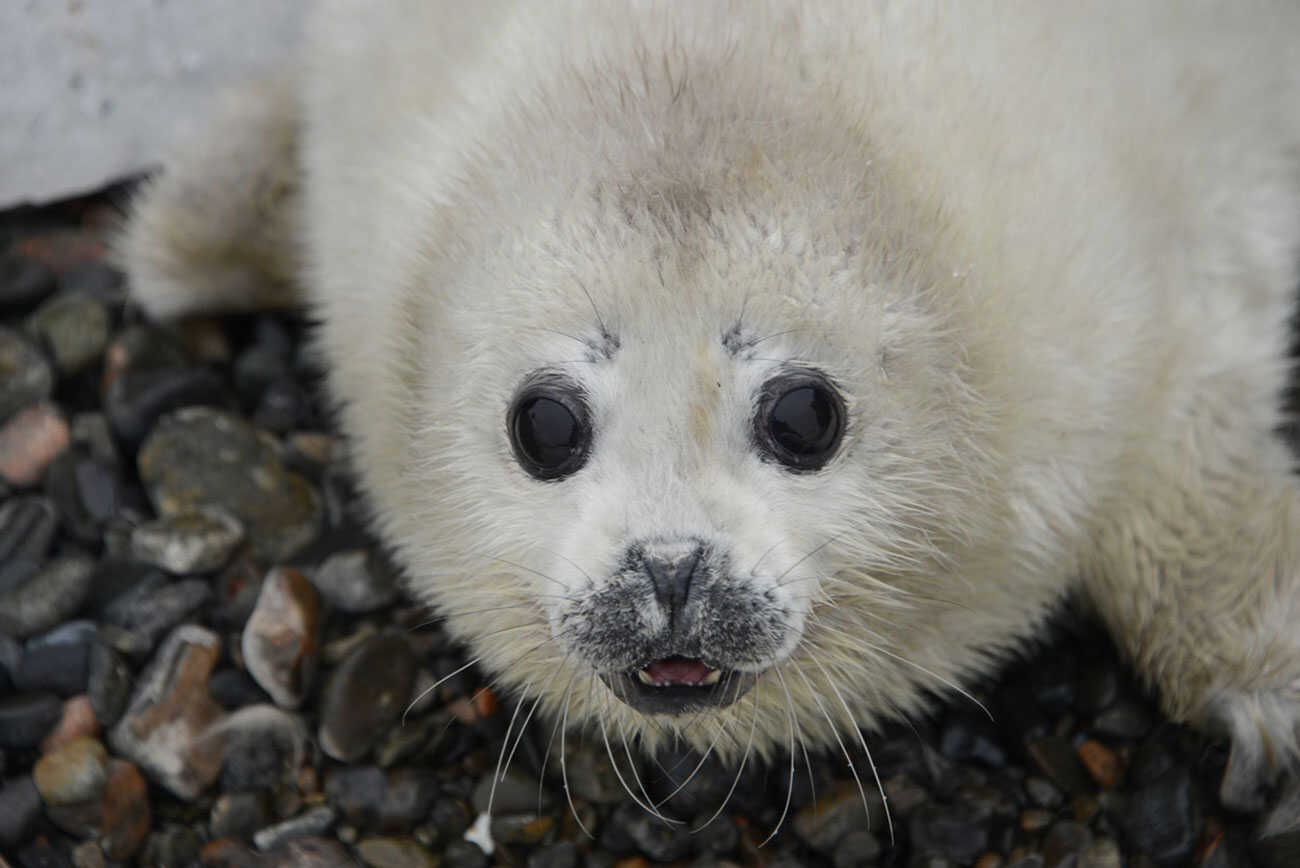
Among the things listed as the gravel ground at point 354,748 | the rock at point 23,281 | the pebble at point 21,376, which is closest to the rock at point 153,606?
the gravel ground at point 354,748

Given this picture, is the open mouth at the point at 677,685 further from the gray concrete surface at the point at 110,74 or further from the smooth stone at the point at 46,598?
the gray concrete surface at the point at 110,74

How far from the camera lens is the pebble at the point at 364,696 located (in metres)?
2.43

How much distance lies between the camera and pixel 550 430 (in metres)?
2.02

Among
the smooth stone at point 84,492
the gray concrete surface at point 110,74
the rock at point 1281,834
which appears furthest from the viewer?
the gray concrete surface at point 110,74

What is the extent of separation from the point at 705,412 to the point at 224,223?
158 centimetres

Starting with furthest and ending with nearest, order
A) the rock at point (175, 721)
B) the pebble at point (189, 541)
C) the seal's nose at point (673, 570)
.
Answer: the pebble at point (189, 541)
the rock at point (175, 721)
the seal's nose at point (673, 570)

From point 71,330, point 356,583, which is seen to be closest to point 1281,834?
point 356,583

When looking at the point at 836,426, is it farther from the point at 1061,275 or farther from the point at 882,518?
the point at 1061,275

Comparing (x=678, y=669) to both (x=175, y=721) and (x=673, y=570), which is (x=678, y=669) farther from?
(x=175, y=721)

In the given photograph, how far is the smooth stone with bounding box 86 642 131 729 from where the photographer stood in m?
2.48

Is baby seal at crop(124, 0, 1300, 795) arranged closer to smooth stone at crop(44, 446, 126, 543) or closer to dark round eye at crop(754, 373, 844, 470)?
dark round eye at crop(754, 373, 844, 470)

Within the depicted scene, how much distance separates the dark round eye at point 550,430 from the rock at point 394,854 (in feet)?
2.31

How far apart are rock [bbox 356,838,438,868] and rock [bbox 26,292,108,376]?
1.35m

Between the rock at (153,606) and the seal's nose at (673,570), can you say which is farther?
the rock at (153,606)
